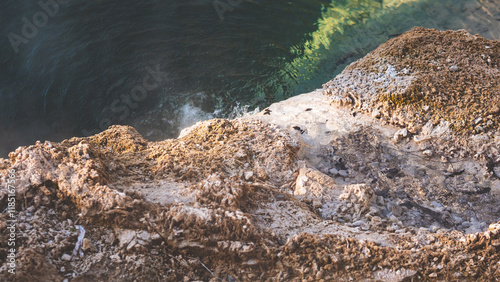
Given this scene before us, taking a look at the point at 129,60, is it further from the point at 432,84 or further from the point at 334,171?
the point at 432,84

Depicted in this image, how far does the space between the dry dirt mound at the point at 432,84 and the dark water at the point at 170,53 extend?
1.84 metres

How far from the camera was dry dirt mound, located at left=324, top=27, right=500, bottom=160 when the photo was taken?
136 inches

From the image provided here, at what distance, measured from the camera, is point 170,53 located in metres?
6.01

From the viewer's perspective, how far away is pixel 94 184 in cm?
227

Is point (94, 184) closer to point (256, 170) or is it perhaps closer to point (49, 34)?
point (256, 170)

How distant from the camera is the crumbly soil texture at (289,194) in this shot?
6.80ft

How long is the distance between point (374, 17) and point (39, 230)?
643cm

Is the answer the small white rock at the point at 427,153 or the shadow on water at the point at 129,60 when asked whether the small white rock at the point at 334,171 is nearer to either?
the small white rock at the point at 427,153

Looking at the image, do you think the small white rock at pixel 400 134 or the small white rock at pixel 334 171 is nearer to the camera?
the small white rock at pixel 334 171

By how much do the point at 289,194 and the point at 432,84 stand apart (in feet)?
6.21

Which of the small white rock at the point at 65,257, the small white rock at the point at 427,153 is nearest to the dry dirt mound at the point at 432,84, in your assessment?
the small white rock at the point at 427,153

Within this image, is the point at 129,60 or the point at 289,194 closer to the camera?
the point at 289,194

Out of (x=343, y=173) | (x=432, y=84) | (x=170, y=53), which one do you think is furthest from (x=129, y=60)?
(x=432, y=84)

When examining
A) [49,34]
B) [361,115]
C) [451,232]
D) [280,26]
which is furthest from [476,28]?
[49,34]
